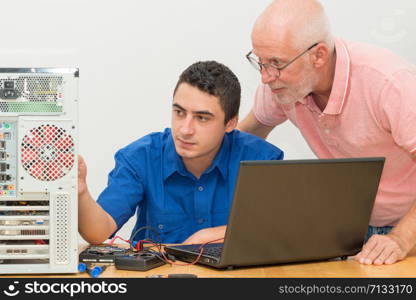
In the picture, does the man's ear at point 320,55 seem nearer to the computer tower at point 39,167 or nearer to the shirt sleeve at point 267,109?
the shirt sleeve at point 267,109

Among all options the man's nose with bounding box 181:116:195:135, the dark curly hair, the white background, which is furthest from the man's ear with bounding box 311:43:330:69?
the white background

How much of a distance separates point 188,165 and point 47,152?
66 cm

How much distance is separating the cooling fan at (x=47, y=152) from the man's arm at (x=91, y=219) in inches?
5.5

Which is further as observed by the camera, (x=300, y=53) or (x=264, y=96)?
(x=264, y=96)

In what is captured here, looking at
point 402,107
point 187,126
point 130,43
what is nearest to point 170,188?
point 187,126

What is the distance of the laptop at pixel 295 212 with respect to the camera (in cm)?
129

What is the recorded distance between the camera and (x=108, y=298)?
117 centimetres

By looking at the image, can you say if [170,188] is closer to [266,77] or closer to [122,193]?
[122,193]

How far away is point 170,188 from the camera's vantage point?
1869 millimetres

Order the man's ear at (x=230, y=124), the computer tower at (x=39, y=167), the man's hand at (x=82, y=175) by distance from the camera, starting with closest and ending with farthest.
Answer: the computer tower at (x=39, y=167) → the man's hand at (x=82, y=175) → the man's ear at (x=230, y=124)

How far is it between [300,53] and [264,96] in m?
0.39

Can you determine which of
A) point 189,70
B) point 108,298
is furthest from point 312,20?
point 108,298

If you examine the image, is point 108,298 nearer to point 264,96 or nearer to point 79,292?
point 79,292

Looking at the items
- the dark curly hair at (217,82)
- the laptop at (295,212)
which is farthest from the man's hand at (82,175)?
the dark curly hair at (217,82)
